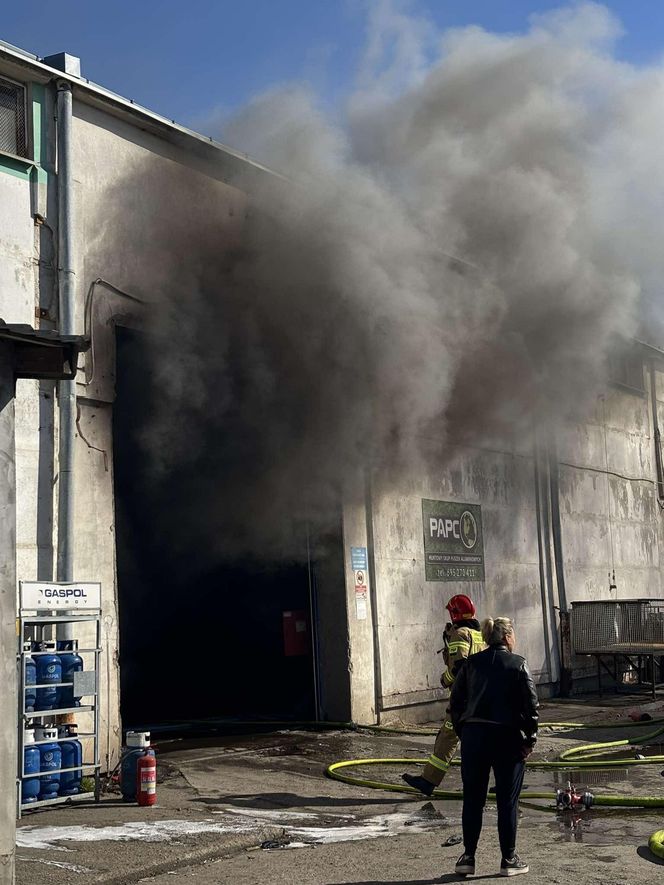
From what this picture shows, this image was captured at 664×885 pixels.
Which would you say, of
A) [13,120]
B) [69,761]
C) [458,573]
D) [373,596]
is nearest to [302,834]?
[69,761]

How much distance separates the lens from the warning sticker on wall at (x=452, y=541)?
1441 cm

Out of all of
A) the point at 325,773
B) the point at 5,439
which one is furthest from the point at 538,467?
the point at 5,439

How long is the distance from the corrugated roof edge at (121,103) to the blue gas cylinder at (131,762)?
6.32m

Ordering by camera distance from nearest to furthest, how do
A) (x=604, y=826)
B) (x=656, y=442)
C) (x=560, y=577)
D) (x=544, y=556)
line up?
(x=604, y=826), (x=544, y=556), (x=560, y=577), (x=656, y=442)

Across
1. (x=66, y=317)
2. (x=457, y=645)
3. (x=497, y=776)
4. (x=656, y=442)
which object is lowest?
(x=497, y=776)

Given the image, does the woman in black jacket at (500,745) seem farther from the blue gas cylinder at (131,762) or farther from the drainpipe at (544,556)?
the drainpipe at (544,556)

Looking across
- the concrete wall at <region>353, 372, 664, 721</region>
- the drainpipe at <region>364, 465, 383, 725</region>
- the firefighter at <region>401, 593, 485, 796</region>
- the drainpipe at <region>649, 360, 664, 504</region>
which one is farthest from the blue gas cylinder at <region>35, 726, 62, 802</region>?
the drainpipe at <region>649, 360, 664, 504</region>

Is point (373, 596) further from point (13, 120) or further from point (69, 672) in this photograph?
point (13, 120)

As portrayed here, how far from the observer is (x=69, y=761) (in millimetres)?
8383

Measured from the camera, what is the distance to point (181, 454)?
13.1 meters

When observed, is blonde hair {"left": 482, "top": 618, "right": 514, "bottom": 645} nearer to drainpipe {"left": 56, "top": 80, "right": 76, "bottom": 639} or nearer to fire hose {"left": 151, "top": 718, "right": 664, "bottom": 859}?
fire hose {"left": 151, "top": 718, "right": 664, "bottom": 859}

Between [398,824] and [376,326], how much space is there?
7.04m

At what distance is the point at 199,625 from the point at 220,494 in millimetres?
2490

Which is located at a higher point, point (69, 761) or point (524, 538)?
point (524, 538)
